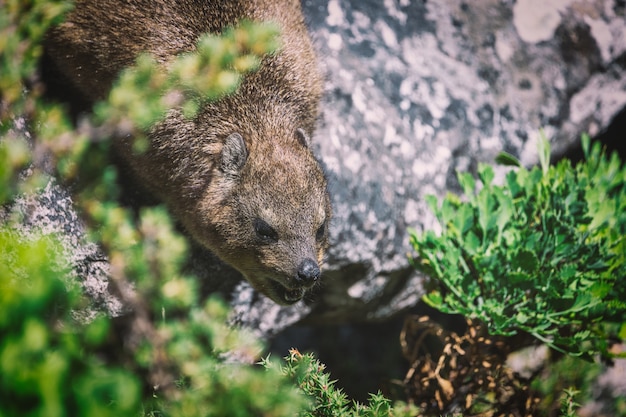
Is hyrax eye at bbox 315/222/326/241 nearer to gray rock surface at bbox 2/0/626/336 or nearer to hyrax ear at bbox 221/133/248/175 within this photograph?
gray rock surface at bbox 2/0/626/336

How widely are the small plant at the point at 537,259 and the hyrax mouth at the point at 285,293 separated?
0.72 m

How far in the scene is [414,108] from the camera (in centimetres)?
394

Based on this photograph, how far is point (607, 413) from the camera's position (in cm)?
396

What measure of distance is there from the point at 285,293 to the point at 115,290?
91 cm

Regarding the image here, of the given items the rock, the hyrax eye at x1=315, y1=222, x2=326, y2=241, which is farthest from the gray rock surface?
the hyrax eye at x1=315, y1=222, x2=326, y2=241

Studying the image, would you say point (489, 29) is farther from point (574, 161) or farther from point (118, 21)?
point (118, 21)

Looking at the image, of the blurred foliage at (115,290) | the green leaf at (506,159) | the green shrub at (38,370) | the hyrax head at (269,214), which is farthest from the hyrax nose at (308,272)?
the green shrub at (38,370)

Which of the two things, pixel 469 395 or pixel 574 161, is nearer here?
pixel 469 395

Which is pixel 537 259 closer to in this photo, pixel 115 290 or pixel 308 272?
pixel 308 272

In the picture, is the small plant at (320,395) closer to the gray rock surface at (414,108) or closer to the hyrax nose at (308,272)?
the hyrax nose at (308,272)

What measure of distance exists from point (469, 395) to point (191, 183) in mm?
2008

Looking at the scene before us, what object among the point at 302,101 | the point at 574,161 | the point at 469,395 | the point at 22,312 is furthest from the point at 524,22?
the point at 22,312

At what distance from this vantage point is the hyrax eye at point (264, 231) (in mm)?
2904

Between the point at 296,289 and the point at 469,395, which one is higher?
the point at 296,289
